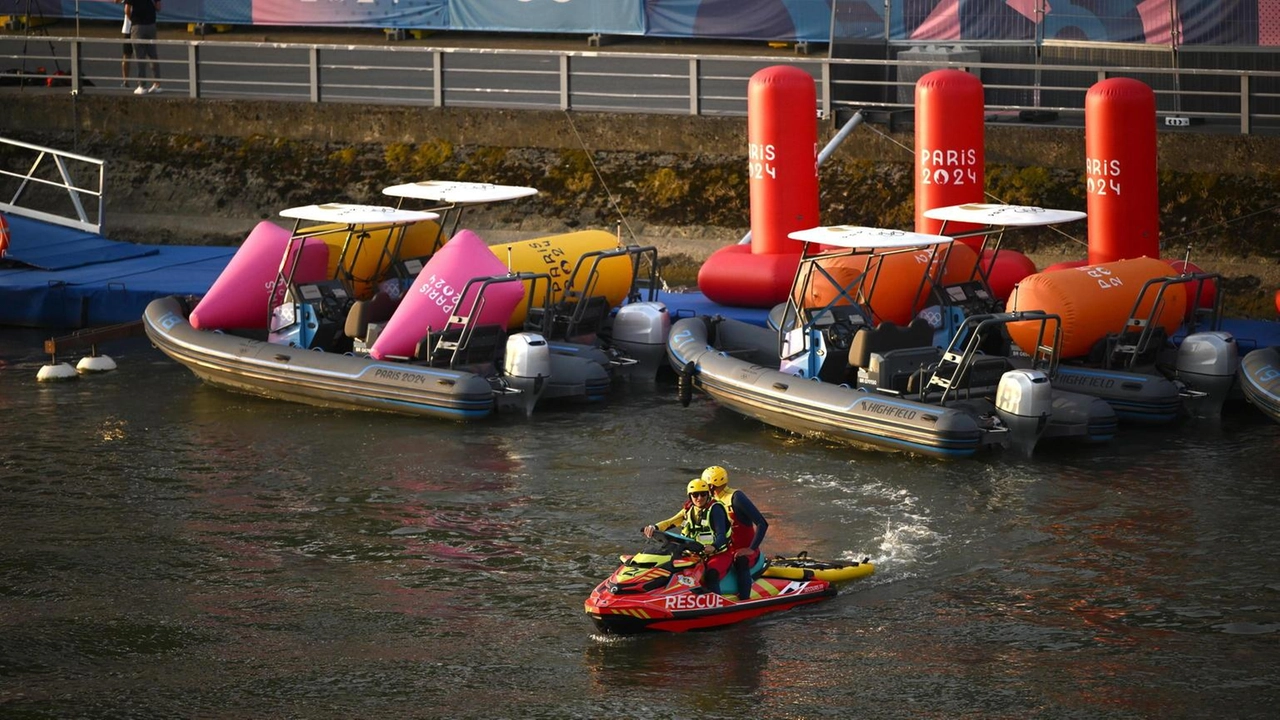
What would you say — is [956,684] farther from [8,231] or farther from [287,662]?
[8,231]

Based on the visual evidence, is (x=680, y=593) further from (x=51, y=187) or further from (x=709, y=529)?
(x=51, y=187)

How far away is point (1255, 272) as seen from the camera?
23.1 m

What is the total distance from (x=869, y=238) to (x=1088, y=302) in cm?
233

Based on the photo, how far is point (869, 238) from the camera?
19.5 metres

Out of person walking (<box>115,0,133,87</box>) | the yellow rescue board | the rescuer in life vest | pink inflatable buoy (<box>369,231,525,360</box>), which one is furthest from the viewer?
person walking (<box>115,0,133,87</box>)

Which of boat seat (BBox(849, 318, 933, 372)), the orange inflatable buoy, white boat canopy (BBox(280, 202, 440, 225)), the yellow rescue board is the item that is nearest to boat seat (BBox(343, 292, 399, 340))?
white boat canopy (BBox(280, 202, 440, 225))

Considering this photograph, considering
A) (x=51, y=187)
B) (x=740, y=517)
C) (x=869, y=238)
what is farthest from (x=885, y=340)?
(x=51, y=187)

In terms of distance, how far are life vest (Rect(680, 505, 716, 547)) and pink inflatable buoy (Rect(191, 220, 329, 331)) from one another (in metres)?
9.28

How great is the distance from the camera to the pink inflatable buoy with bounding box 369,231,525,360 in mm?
20359

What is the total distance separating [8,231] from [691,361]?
1184 cm

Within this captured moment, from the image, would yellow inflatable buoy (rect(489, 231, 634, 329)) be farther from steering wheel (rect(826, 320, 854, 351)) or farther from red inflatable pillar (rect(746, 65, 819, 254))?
steering wheel (rect(826, 320, 854, 351))

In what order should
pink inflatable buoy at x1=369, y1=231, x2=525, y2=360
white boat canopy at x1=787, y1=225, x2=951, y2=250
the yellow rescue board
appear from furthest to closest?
1. pink inflatable buoy at x1=369, y1=231, x2=525, y2=360
2. white boat canopy at x1=787, y1=225, x2=951, y2=250
3. the yellow rescue board

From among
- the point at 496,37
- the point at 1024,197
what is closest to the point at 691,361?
the point at 1024,197

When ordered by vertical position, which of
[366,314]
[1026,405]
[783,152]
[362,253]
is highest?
[783,152]
